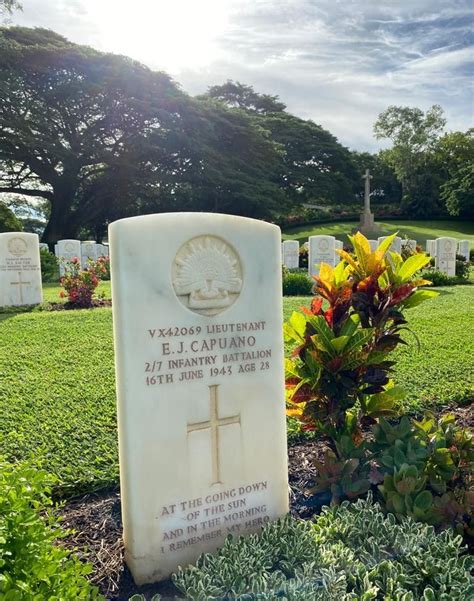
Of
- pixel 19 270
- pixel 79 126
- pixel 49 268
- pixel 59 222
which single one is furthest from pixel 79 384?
pixel 59 222

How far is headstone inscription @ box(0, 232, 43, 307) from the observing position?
932cm

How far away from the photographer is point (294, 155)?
36.4m

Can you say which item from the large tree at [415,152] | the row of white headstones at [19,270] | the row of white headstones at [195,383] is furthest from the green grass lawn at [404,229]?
the row of white headstones at [195,383]

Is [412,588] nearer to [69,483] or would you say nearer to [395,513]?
[395,513]

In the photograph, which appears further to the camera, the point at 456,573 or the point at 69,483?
the point at 69,483

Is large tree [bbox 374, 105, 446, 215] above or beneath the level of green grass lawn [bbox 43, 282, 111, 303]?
above

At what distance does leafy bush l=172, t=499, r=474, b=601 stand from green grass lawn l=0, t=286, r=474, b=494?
3.33ft

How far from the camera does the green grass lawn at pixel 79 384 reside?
2973mm

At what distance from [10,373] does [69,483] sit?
6.97ft

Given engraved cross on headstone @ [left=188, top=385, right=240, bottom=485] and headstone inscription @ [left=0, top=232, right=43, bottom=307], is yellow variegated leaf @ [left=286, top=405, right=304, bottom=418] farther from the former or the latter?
headstone inscription @ [left=0, top=232, right=43, bottom=307]

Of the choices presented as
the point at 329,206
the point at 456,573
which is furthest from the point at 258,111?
the point at 456,573

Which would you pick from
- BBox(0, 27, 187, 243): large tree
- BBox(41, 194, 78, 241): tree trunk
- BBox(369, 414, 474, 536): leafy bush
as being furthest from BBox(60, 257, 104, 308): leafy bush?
BBox(41, 194, 78, 241): tree trunk

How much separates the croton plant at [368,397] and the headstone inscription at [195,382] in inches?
9.2

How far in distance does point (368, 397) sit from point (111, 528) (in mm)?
1541
